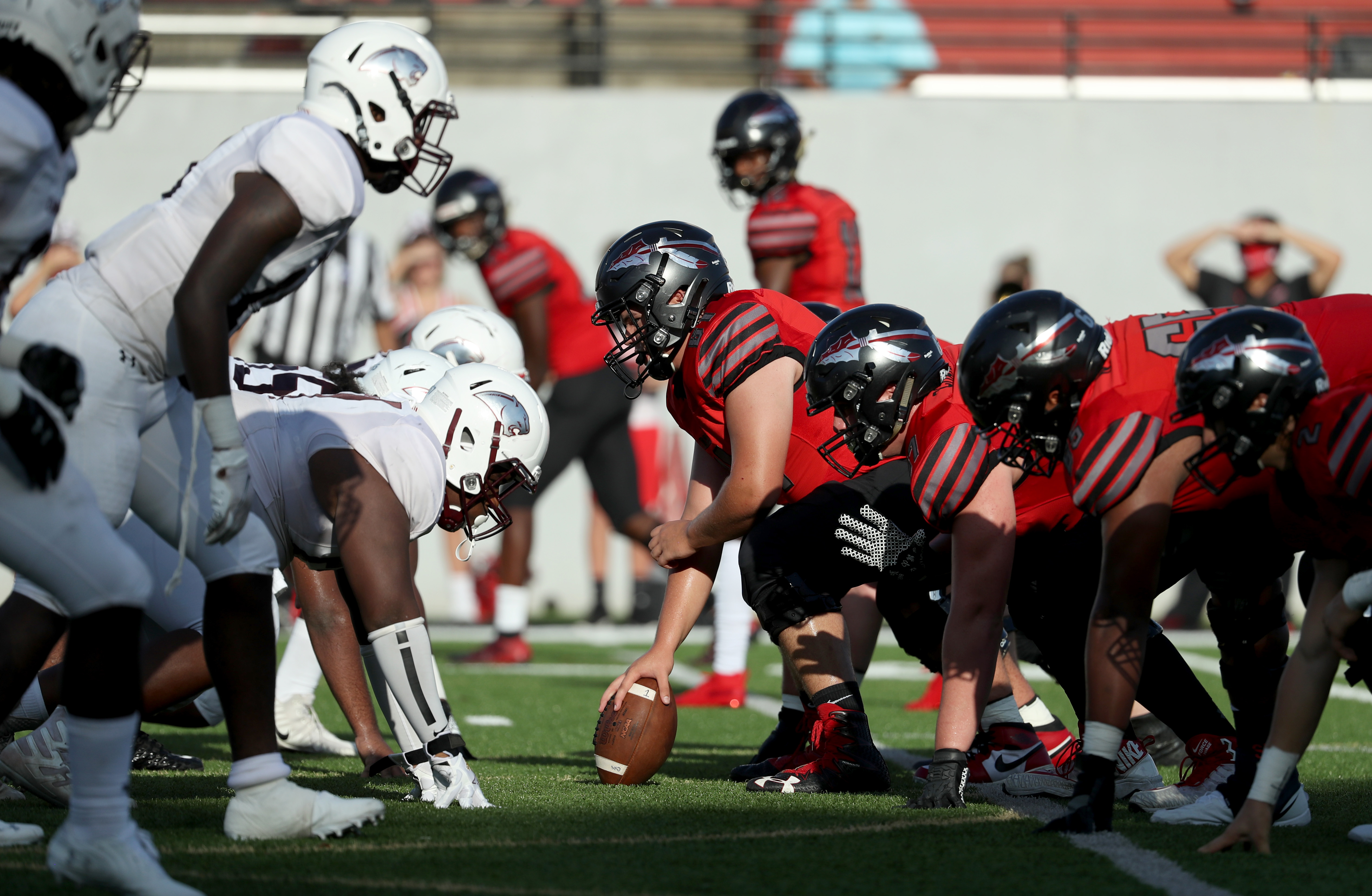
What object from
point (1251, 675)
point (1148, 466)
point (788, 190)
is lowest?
point (1251, 675)

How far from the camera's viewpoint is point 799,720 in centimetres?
471

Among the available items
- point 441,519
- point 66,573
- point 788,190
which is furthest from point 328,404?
point 788,190

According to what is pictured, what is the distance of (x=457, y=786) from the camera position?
3664 millimetres

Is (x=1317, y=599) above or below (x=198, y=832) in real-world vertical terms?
above

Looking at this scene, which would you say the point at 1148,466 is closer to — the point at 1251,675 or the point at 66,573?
the point at 1251,675

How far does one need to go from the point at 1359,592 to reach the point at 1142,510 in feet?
1.55

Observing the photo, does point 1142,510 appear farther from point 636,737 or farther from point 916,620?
point 636,737

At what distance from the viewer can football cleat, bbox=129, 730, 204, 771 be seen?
4.42 m

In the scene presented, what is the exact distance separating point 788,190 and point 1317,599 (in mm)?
3791

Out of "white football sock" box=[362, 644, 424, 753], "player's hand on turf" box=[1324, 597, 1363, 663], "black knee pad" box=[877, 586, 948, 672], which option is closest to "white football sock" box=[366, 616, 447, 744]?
"white football sock" box=[362, 644, 424, 753]

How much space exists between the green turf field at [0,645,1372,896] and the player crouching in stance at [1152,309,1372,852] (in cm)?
26

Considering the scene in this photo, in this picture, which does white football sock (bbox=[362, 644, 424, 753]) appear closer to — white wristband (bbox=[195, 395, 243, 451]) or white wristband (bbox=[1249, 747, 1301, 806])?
white wristband (bbox=[195, 395, 243, 451])

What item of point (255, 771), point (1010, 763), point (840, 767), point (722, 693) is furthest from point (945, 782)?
point (722, 693)

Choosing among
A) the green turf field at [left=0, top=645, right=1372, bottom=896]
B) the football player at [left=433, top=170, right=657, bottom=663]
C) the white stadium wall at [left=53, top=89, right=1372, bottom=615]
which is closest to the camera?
the green turf field at [left=0, top=645, right=1372, bottom=896]
